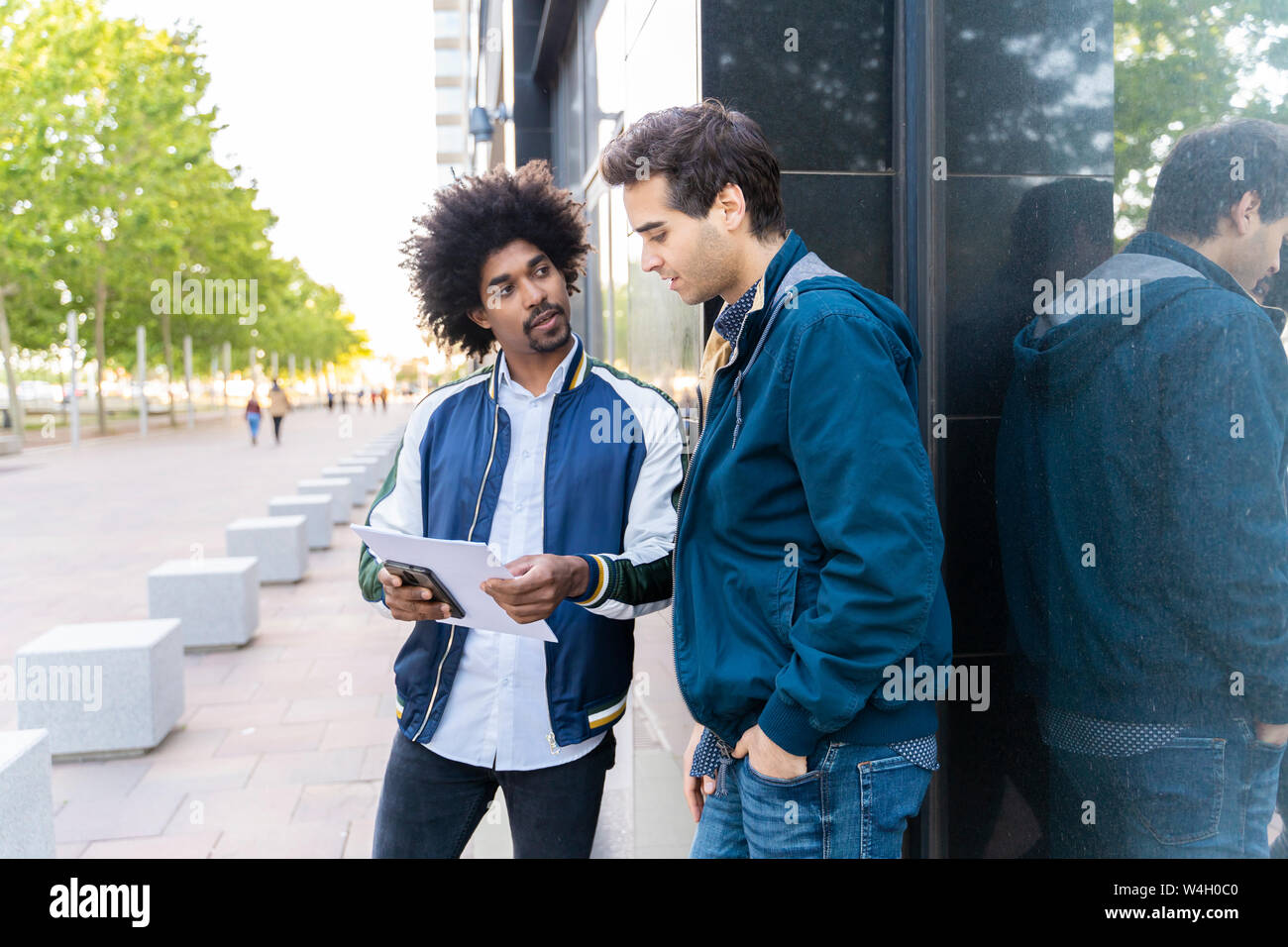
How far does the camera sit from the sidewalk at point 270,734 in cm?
455

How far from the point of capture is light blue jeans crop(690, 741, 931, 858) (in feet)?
6.53

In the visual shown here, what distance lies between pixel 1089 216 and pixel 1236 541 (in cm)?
95

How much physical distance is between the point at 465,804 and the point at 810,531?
1.22 m

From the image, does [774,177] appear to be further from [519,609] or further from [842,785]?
[842,785]

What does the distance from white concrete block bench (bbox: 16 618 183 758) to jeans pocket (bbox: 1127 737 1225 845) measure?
4961 millimetres

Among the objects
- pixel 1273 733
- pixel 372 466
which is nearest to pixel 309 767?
pixel 1273 733

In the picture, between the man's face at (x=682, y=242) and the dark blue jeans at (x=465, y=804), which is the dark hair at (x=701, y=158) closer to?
the man's face at (x=682, y=242)

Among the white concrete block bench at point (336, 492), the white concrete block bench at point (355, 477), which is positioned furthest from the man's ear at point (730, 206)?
the white concrete block bench at point (355, 477)

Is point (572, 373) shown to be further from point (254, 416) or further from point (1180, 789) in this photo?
point (254, 416)

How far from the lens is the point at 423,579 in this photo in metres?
2.35

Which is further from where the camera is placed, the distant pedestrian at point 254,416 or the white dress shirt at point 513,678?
the distant pedestrian at point 254,416

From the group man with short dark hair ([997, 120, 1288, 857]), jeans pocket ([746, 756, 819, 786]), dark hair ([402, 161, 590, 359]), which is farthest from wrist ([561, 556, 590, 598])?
man with short dark hair ([997, 120, 1288, 857])

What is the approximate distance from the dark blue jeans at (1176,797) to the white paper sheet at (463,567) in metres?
1.39

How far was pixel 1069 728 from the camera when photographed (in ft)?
8.87
